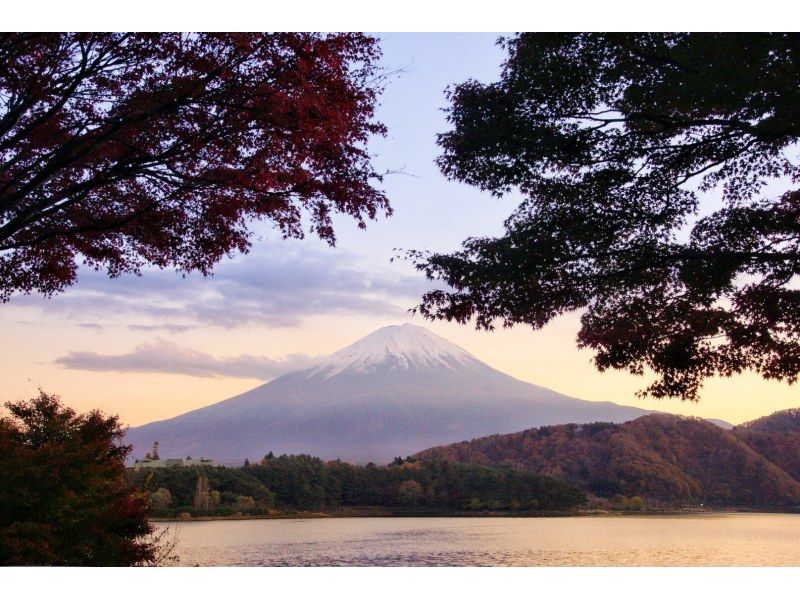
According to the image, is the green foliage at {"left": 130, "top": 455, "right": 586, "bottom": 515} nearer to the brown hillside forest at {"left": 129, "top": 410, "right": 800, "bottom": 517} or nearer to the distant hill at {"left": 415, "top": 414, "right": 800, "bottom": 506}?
the brown hillside forest at {"left": 129, "top": 410, "right": 800, "bottom": 517}

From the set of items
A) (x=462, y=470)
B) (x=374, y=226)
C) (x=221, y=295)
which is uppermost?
(x=374, y=226)

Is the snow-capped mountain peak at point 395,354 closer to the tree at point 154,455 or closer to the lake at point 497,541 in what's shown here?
the lake at point 497,541

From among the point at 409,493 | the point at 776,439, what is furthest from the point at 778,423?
the point at 409,493

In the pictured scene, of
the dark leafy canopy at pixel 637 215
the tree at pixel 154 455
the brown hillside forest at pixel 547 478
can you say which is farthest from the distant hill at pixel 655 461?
the tree at pixel 154 455

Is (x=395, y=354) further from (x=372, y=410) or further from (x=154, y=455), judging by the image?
(x=154, y=455)

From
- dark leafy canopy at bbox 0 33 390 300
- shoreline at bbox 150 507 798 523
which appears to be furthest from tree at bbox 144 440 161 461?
dark leafy canopy at bbox 0 33 390 300

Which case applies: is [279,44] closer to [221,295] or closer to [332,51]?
[332,51]
